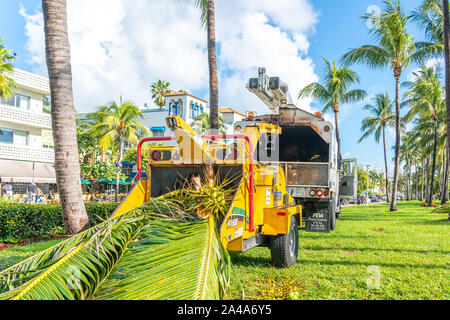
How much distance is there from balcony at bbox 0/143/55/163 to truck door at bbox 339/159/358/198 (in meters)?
23.2

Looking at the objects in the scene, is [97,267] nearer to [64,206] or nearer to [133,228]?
[133,228]

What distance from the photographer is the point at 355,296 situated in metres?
4.71

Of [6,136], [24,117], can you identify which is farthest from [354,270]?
[6,136]

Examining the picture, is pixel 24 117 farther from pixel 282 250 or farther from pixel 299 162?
pixel 282 250

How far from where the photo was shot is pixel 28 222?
Result: 9.69 metres

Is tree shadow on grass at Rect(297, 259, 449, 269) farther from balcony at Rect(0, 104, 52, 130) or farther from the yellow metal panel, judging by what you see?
balcony at Rect(0, 104, 52, 130)

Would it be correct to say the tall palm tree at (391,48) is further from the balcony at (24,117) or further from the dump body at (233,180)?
the balcony at (24,117)

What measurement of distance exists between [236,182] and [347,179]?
942 cm

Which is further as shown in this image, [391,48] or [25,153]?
[25,153]

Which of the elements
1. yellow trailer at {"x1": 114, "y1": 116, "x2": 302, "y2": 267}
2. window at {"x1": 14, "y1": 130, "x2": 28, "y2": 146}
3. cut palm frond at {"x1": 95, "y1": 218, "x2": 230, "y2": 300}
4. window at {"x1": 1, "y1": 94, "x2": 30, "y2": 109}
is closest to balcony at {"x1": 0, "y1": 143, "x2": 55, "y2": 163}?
window at {"x1": 14, "y1": 130, "x2": 28, "y2": 146}

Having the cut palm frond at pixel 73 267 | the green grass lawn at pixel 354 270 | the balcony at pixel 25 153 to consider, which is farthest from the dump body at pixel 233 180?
the balcony at pixel 25 153

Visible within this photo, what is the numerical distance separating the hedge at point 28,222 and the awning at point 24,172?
16584mm

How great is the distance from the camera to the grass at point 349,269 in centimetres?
471
